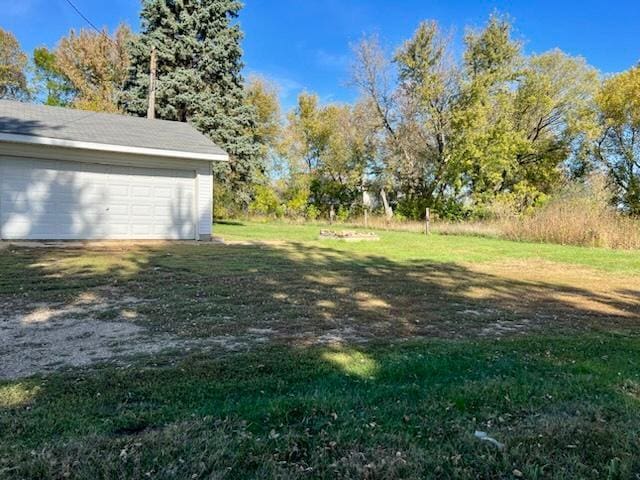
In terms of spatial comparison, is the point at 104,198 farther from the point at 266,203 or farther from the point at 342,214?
the point at 342,214

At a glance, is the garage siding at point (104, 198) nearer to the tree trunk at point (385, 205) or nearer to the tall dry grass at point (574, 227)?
the tall dry grass at point (574, 227)

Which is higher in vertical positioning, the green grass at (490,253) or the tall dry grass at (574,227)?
the tall dry grass at (574,227)

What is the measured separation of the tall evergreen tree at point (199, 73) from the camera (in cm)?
1958

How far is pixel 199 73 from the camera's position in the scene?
2006 centimetres

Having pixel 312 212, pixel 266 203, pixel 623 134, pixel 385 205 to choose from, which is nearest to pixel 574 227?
pixel 623 134

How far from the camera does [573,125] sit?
2448cm

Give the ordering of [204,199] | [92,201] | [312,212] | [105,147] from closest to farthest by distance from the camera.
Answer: [105,147] < [92,201] < [204,199] < [312,212]

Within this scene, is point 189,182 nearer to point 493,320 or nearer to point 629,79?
point 493,320

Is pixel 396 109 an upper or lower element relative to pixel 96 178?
upper

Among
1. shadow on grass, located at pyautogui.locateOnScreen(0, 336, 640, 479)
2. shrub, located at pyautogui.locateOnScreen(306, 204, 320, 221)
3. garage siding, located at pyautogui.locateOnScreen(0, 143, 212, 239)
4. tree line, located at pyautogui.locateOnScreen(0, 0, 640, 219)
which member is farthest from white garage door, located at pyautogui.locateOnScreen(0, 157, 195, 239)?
shrub, located at pyautogui.locateOnScreen(306, 204, 320, 221)

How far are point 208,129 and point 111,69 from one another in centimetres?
1124

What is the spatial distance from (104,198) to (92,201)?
0.90 feet

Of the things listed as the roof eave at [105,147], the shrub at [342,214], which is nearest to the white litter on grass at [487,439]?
the roof eave at [105,147]

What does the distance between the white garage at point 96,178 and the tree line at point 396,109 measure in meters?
8.10
